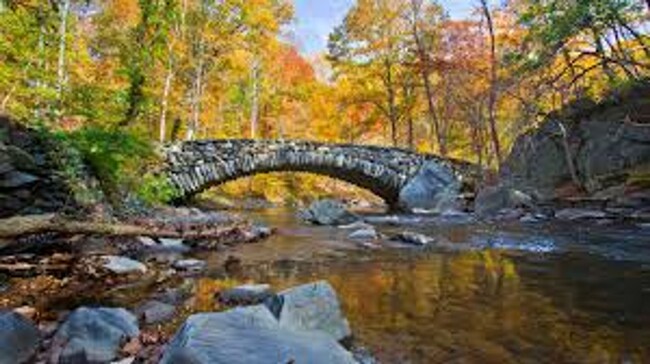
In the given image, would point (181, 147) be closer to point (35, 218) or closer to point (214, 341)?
point (35, 218)

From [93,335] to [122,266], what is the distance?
9.37ft

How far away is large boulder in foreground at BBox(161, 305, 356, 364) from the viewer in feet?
8.17

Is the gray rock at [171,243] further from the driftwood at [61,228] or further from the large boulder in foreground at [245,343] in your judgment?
Result: the large boulder in foreground at [245,343]

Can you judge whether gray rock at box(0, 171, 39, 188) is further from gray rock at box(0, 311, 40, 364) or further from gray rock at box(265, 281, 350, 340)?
gray rock at box(265, 281, 350, 340)

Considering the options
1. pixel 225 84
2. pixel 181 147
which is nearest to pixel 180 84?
pixel 225 84

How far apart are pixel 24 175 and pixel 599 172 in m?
13.7

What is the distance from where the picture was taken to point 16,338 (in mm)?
3322

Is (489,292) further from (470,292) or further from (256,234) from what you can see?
(256,234)

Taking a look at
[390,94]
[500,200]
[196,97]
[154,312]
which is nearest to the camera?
[154,312]

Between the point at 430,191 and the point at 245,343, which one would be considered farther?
the point at 430,191

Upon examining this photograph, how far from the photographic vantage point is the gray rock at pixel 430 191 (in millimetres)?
19219

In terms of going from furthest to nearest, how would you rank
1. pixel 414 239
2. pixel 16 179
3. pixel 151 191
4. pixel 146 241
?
pixel 151 191 → pixel 414 239 → pixel 146 241 → pixel 16 179

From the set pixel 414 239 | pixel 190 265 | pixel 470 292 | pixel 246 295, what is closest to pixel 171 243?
pixel 190 265

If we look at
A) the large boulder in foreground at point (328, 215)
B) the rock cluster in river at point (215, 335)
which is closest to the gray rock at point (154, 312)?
the rock cluster in river at point (215, 335)
